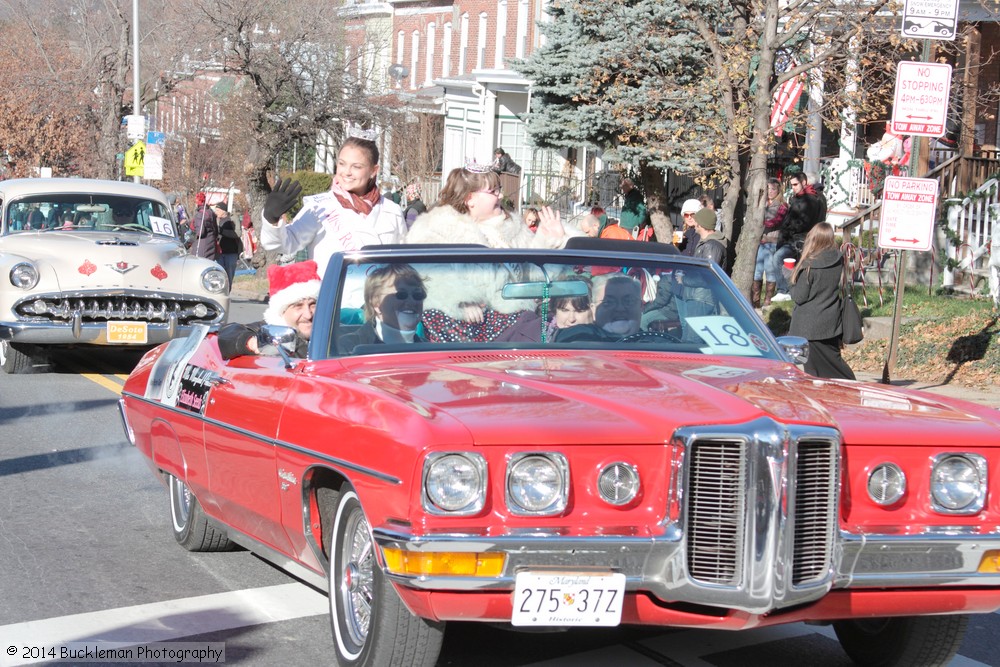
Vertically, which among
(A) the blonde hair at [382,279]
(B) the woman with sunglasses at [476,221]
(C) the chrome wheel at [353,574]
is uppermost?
(B) the woman with sunglasses at [476,221]

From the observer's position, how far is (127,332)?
13500 millimetres

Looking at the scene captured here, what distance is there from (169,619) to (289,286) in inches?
63.9

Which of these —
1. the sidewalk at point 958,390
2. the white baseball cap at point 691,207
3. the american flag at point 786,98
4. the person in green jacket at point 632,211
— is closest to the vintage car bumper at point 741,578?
the sidewalk at point 958,390

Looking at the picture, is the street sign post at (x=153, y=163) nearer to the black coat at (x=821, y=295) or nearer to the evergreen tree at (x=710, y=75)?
the evergreen tree at (x=710, y=75)

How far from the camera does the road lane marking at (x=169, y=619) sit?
5344 millimetres

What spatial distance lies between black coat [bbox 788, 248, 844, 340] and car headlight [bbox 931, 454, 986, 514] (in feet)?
24.2

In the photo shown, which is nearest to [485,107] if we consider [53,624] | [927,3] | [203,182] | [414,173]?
[414,173]

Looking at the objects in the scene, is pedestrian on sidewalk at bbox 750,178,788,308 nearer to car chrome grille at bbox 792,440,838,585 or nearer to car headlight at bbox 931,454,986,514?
car headlight at bbox 931,454,986,514

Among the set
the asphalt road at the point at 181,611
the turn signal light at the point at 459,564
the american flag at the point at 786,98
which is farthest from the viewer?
the american flag at the point at 786,98

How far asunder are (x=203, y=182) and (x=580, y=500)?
47.1 meters

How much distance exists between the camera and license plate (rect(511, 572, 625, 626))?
414 centimetres

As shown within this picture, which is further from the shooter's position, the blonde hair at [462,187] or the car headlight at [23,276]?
the car headlight at [23,276]

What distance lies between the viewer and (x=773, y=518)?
426cm

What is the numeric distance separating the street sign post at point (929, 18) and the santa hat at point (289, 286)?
26.4 feet
